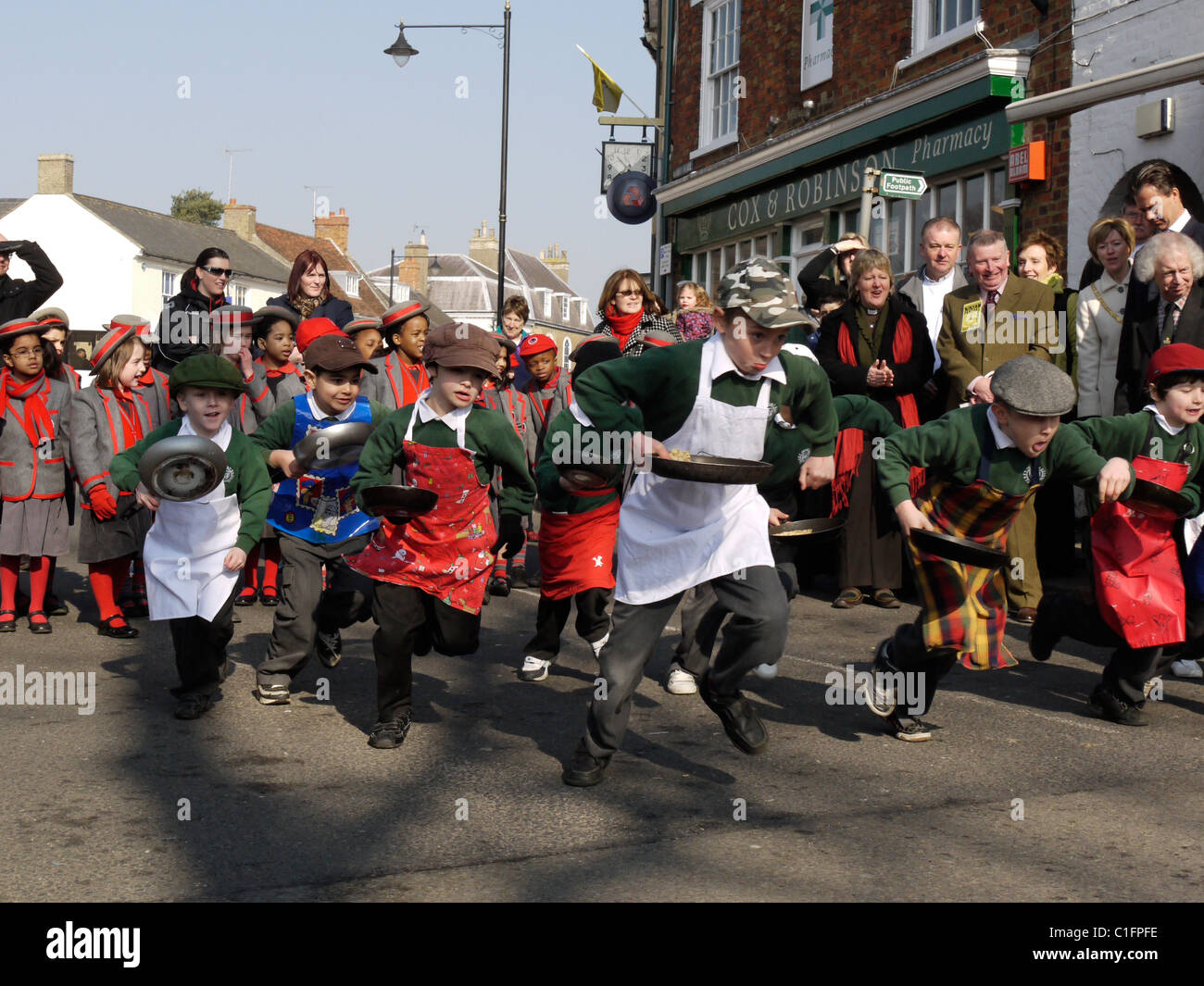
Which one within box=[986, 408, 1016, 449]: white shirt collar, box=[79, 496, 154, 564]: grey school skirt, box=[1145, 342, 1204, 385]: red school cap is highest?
box=[1145, 342, 1204, 385]: red school cap

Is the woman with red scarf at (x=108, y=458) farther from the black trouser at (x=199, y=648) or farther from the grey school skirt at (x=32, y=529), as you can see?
the black trouser at (x=199, y=648)

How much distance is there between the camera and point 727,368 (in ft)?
16.5

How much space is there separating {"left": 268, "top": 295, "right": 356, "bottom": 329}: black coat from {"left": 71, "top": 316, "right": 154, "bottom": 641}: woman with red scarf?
1.35 metres

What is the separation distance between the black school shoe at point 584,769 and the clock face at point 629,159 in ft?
70.5

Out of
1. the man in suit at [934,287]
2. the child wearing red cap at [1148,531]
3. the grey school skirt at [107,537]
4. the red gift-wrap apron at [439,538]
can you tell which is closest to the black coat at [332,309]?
the grey school skirt at [107,537]

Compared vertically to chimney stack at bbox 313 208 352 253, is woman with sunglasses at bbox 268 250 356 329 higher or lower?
lower

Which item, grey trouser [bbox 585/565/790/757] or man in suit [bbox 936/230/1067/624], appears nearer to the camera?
grey trouser [bbox 585/565/790/757]

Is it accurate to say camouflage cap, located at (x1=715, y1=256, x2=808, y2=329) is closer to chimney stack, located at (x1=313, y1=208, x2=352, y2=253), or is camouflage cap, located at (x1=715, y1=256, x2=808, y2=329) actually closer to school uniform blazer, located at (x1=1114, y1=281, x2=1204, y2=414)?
school uniform blazer, located at (x1=1114, y1=281, x2=1204, y2=414)

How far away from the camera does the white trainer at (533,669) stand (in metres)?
7.15

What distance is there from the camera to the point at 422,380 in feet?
30.9

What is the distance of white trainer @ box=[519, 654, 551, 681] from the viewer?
715 centimetres

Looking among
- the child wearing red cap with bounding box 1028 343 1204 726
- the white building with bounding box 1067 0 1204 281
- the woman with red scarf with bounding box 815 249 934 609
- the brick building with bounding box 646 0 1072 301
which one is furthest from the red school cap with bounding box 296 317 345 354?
the brick building with bounding box 646 0 1072 301

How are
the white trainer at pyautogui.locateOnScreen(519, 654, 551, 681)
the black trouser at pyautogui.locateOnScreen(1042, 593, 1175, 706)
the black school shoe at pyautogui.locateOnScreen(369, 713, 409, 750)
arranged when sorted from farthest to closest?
the white trainer at pyautogui.locateOnScreen(519, 654, 551, 681) → the black trouser at pyautogui.locateOnScreen(1042, 593, 1175, 706) → the black school shoe at pyautogui.locateOnScreen(369, 713, 409, 750)
